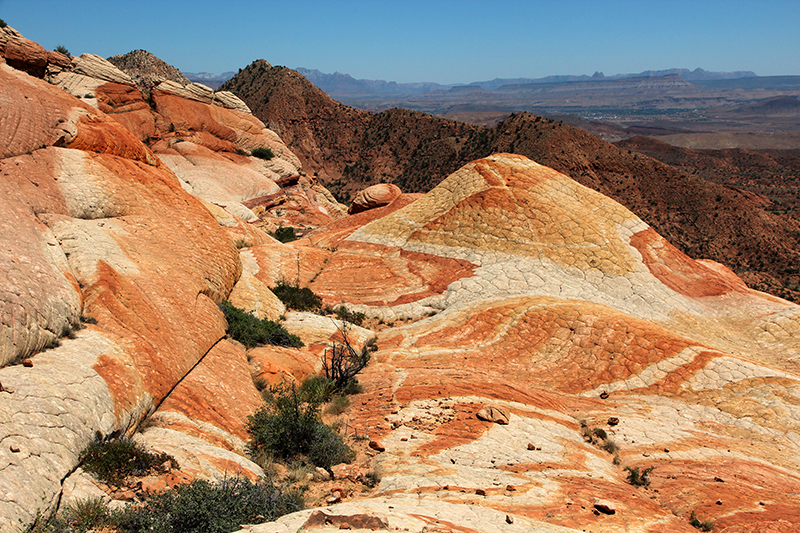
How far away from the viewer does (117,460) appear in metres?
6.90

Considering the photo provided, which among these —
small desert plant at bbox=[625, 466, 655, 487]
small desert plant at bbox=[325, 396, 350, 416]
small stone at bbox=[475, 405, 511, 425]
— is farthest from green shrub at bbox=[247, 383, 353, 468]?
small desert plant at bbox=[625, 466, 655, 487]

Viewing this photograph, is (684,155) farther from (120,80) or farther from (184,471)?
(184,471)

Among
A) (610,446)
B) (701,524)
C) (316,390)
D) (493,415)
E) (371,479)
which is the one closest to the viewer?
(701,524)

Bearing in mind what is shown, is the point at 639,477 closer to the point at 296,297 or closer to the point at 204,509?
the point at 204,509

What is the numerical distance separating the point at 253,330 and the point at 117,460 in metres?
6.78

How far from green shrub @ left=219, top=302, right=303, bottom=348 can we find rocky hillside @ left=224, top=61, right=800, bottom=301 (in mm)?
48766

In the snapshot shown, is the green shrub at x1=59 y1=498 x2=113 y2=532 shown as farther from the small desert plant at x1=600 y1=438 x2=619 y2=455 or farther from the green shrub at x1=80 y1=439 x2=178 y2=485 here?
the small desert plant at x1=600 y1=438 x2=619 y2=455

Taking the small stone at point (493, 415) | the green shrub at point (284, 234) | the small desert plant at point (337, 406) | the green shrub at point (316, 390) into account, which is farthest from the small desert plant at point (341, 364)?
the green shrub at point (284, 234)

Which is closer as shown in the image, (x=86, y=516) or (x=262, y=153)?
(x=86, y=516)

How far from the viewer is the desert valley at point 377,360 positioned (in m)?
7.10

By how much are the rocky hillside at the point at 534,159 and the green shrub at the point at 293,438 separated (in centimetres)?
5058

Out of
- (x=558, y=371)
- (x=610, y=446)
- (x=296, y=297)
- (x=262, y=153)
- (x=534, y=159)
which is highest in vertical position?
(x=534, y=159)

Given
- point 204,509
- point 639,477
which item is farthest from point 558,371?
point 204,509

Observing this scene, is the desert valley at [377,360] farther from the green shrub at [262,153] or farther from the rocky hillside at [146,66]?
the rocky hillside at [146,66]
